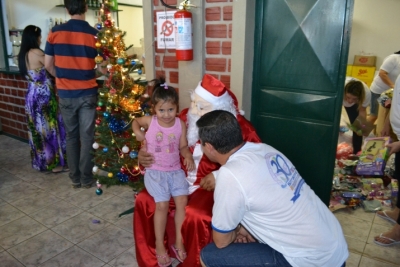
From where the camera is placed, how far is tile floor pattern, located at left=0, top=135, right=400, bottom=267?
219 centimetres

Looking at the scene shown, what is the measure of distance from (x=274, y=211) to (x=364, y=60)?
20.9 ft

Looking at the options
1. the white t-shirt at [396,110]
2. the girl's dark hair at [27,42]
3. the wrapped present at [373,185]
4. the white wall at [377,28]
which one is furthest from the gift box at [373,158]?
the white wall at [377,28]

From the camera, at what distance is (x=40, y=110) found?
3.41 meters

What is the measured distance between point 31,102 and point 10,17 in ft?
7.50

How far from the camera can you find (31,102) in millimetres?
3404

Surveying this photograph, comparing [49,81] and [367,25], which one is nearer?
[49,81]

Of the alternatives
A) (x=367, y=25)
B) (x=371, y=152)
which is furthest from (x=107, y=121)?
(x=367, y=25)

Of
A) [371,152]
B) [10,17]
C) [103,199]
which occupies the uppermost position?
[10,17]

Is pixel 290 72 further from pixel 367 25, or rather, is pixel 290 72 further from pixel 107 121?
pixel 367 25

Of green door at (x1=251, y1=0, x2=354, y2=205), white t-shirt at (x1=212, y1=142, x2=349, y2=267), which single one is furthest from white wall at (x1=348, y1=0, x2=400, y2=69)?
white t-shirt at (x1=212, y1=142, x2=349, y2=267)

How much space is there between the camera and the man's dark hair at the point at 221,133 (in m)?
1.41

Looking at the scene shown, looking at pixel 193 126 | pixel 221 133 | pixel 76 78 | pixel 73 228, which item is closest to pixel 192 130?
pixel 193 126

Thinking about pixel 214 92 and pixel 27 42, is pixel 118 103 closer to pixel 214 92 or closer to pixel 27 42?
pixel 214 92

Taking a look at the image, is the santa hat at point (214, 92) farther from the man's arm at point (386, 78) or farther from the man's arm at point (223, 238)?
the man's arm at point (386, 78)
